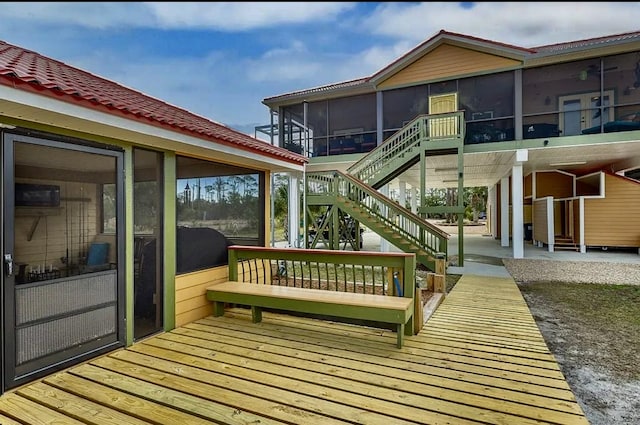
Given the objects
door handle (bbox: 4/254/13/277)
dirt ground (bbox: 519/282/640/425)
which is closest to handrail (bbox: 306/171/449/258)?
dirt ground (bbox: 519/282/640/425)

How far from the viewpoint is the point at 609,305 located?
5270 mm

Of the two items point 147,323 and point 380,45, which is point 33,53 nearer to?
point 147,323

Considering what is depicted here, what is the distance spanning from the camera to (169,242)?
12.6 ft

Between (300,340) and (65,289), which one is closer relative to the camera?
(65,289)

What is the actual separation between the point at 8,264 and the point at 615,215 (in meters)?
14.8

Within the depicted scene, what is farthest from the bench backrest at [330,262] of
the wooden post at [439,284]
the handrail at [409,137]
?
the handrail at [409,137]

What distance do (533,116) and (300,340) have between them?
10387 millimetres

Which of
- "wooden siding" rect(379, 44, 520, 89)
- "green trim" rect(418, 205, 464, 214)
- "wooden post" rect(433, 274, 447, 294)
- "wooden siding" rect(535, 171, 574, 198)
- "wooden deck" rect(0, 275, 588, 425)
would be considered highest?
"wooden siding" rect(379, 44, 520, 89)

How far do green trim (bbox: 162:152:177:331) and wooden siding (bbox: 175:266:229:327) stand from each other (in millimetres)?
81

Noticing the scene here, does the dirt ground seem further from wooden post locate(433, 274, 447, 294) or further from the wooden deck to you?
wooden post locate(433, 274, 447, 294)

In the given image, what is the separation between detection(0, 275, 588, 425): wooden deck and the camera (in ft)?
7.25

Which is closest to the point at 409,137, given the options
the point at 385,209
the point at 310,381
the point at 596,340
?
the point at 385,209

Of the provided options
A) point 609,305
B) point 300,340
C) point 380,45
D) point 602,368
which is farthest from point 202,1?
point 609,305

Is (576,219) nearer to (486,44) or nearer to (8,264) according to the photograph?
(486,44)
